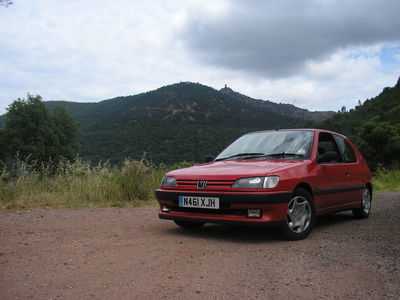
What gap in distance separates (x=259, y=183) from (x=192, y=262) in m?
1.27

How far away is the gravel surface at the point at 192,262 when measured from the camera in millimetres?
2982

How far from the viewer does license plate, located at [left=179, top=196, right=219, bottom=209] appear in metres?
4.75

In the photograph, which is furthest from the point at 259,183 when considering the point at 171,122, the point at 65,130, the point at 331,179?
the point at 171,122

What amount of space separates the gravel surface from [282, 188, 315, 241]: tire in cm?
14

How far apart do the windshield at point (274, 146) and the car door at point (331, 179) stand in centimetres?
31

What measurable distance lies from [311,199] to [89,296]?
3108 millimetres

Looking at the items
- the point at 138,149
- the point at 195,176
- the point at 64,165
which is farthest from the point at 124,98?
the point at 195,176

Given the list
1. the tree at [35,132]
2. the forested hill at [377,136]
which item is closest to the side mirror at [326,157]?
the forested hill at [377,136]

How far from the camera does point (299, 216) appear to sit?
496 centimetres

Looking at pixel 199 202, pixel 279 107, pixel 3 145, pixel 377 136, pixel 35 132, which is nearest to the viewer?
pixel 199 202

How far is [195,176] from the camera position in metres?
5.01

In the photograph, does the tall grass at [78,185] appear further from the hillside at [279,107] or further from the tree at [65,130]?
the hillside at [279,107]

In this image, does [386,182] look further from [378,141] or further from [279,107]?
[279,107]

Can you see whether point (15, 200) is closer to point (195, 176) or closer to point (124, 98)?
point (195, 176)
